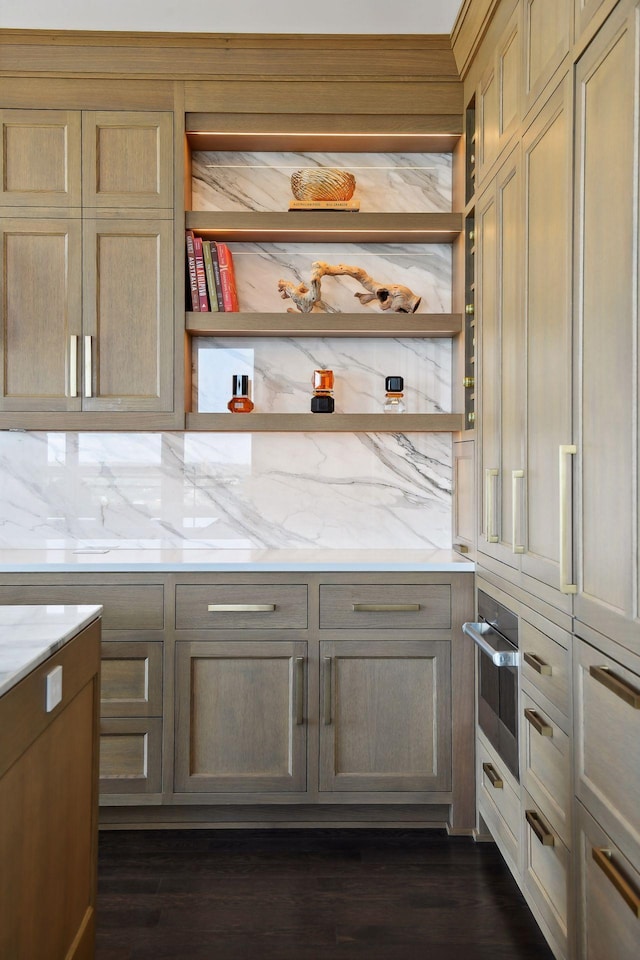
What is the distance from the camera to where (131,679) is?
249 centimetres

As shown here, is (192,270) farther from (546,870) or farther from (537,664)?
(546,870)

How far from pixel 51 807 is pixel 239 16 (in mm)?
2566

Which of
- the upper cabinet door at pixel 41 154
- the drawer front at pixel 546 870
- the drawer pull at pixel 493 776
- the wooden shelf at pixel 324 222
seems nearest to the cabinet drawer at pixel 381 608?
the drawer pull at pixel 493 776

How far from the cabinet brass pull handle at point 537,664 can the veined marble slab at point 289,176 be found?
195 cm

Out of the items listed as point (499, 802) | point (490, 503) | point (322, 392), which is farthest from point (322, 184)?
point (499, 802)

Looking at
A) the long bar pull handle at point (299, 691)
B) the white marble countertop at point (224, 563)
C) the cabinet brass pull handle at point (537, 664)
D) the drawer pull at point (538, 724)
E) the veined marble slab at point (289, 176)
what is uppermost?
the veined marble slab at point (289, 176)

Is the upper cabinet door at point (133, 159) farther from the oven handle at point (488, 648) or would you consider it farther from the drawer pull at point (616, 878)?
the drawer pull at point (616, 878)

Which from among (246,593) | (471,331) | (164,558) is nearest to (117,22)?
(471,331)

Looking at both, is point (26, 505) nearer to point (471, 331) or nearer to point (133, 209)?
point (133, 209)

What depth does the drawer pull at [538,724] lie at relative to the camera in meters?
1.70

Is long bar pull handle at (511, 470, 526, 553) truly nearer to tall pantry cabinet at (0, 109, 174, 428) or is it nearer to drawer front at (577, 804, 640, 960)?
drawer front at (577, 804, 640, 960)

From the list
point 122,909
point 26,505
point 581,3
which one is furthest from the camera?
point 26,505

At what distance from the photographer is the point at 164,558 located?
2.62 meters

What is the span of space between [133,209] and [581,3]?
172 centimetres
